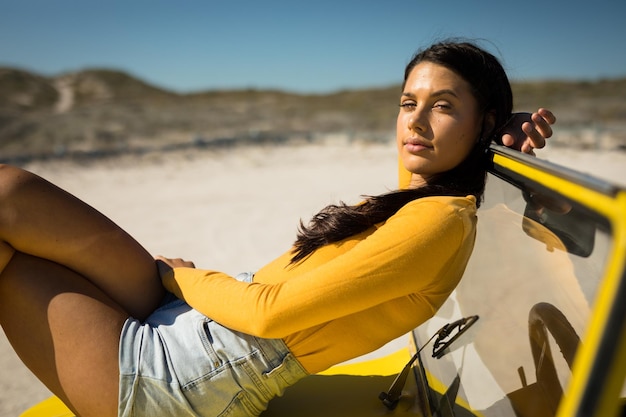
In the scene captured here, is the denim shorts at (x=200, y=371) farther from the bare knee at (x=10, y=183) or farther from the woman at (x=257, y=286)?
the bare knee at (x=10, y=183)

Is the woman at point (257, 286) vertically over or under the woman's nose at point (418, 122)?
under

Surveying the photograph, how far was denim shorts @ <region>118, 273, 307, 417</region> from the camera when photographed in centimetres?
151

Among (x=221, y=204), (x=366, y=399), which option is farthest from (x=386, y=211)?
(x=221, y=204)

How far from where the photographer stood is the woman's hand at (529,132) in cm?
172

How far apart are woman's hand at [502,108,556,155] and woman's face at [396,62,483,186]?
114 millimetres

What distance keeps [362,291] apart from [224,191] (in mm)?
7410

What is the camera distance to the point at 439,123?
1711 mm

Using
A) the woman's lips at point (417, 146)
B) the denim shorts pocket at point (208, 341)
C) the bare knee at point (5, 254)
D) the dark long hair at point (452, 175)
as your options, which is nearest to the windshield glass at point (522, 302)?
the dark long hair at point (452, 175)

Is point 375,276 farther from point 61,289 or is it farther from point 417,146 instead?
point 61,289

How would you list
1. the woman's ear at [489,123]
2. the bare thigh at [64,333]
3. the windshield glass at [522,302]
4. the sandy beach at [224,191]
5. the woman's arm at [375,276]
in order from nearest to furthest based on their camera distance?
the windshield glass at [522,302]
the woman's arm at [375,276]
the bare thigh at [64,333]
the woman's ear at [489,123]
the sandy beach at [224,191]

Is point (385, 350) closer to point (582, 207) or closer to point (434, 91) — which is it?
point (434, 91)

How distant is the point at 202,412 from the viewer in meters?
1.56

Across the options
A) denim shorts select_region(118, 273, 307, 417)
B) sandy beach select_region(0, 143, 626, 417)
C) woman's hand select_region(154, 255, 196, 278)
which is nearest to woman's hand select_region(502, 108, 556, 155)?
denim shorts select_region(118, 273, 307, 417)

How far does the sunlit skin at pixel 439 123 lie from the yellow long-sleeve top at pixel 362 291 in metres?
0.26
